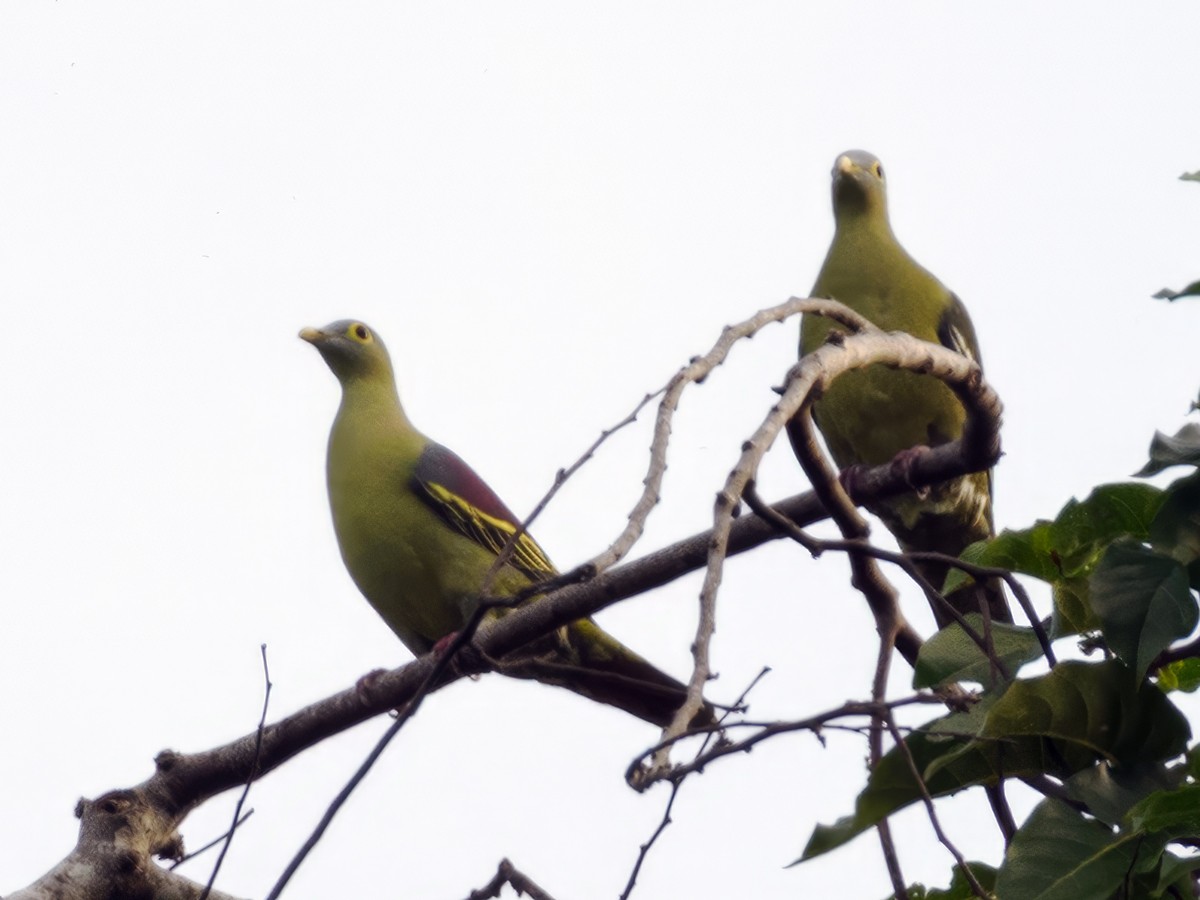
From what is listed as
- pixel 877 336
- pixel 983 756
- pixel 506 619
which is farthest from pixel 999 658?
pixel 506 619

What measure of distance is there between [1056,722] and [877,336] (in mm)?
964

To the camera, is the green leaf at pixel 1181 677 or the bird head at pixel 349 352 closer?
the green leaf at pixel 1181 677

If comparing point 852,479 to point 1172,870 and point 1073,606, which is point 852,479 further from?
point 1172,870

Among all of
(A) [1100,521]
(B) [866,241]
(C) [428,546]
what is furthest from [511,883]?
(B) [866,241]

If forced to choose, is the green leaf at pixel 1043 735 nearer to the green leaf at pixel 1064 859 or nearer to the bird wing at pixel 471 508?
the green leaf at pixel 1064 859

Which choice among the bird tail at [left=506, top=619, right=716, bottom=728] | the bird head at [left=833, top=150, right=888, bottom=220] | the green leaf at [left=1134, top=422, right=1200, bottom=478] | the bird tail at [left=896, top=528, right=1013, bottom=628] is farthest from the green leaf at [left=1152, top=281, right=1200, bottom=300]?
the bird head at [left=833, top=150, right=888, bottom=220]

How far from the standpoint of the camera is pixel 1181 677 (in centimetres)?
244

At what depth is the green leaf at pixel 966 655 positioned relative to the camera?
7.91 feet

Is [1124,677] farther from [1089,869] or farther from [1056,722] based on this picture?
[1089,869]

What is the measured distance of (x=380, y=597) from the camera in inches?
221

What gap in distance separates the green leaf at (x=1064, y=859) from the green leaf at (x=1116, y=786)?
47 millimetres

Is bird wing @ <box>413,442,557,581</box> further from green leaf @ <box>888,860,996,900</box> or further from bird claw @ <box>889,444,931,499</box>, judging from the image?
green leaf @ <box>888,860,996,900</box>

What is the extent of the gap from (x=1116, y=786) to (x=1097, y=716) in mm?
102

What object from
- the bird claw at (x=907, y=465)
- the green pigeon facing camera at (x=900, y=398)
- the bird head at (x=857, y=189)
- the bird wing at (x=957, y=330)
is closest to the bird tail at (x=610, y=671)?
the green pigeon facing camera at (x=900, y=398)
